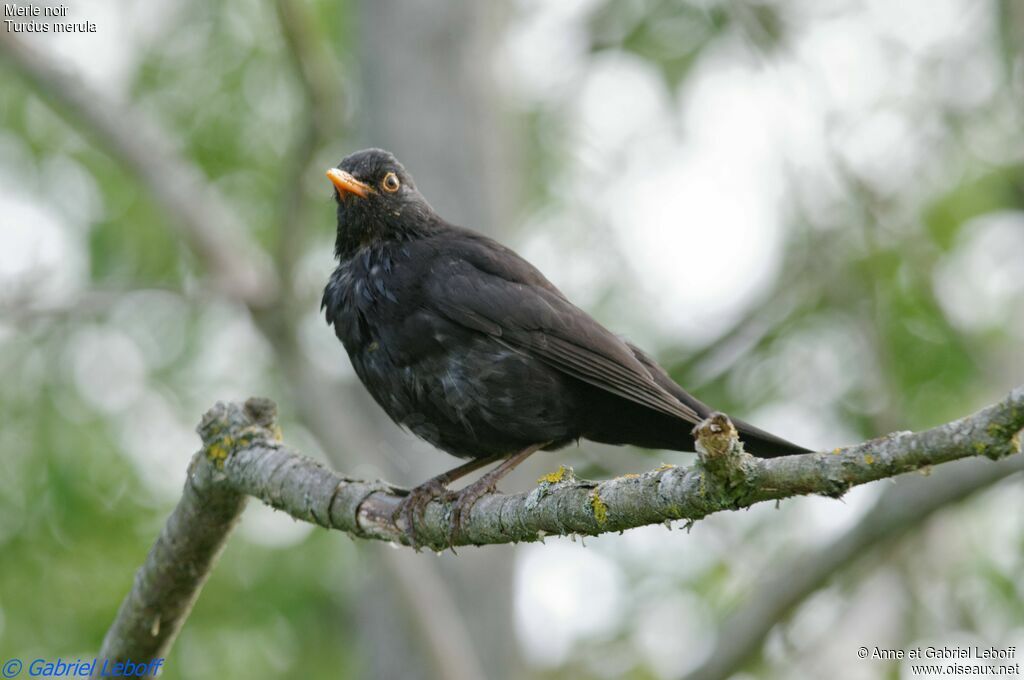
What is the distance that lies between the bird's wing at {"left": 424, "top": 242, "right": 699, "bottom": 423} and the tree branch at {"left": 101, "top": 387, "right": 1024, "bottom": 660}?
90 centimetres

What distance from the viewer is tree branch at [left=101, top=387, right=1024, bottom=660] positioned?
2848 millimetres

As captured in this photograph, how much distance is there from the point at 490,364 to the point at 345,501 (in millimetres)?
931

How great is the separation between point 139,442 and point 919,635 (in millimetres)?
7194

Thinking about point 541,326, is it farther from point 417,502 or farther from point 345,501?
point 345,501

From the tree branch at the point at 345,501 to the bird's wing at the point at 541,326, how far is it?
0.90 meters

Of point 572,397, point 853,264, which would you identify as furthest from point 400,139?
point 572,397

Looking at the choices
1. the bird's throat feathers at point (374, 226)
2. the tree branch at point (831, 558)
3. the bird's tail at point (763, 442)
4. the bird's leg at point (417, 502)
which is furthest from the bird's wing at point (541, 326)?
the tree branch at point (831, 558)

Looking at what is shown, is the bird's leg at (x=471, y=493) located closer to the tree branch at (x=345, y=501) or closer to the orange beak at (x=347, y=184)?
the tree branch at (x=345, y=501)

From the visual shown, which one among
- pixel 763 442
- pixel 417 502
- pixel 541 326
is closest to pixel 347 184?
pixel 541 326

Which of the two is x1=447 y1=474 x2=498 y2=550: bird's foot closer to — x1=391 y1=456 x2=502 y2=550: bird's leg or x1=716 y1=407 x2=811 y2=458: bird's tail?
x1=391 y1=456 x2=502 y2=550: bird's leg

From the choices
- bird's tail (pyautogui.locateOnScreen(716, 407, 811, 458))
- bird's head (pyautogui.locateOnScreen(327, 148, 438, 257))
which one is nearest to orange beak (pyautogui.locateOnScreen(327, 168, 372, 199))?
bird's head (pyautogui.locateOnScreen(327, 148, 438, 257))

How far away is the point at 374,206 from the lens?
5.62 meters

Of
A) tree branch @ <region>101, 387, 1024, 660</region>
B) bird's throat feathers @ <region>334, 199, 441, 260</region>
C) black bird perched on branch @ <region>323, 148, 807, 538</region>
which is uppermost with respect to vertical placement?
bird's throat feathers @ <region>334, 199, 441, 260</region>

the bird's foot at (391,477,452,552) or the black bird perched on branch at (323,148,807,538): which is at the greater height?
the black bird perched on branch at (323,148,807,538)
